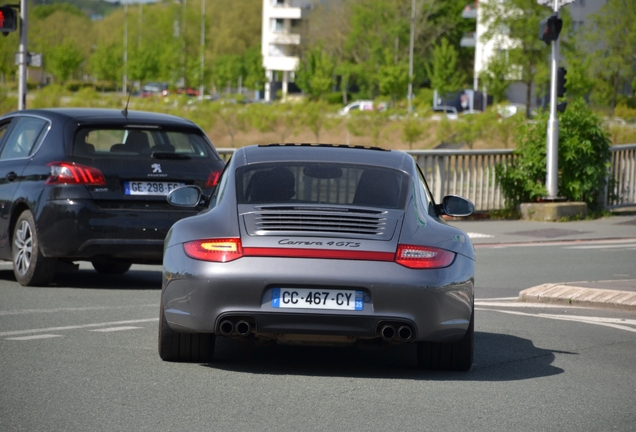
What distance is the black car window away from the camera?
11.2m

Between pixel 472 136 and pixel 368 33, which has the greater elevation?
pixel 368 33

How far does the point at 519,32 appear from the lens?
77.2 metres

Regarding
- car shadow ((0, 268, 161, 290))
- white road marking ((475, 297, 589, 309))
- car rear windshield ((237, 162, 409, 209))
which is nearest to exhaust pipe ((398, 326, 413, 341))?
car rear windshield ((237, 162, 409, 209))

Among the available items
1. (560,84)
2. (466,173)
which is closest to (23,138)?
(466,173)

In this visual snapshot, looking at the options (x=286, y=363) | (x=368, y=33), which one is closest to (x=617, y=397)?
(x=286, y=363)

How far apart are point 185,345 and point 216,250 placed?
809 millimetres

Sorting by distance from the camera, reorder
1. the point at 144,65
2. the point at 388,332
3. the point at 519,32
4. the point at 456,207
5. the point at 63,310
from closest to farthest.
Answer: the point at 388,332 < the point at 456,207 < the point at 63,310 < the point at 519,32 < the point at 144,65

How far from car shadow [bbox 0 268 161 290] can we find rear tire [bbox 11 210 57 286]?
0.52ft

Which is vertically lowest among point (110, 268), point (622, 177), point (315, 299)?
point (110, 268)

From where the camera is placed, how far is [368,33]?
349 feet

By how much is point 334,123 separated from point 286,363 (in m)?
51.3

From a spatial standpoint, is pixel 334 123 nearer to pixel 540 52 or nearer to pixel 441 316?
pixel 540 52

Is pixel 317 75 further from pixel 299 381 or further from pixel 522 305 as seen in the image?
pixel 299 381

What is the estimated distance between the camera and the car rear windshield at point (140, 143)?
10.8m
